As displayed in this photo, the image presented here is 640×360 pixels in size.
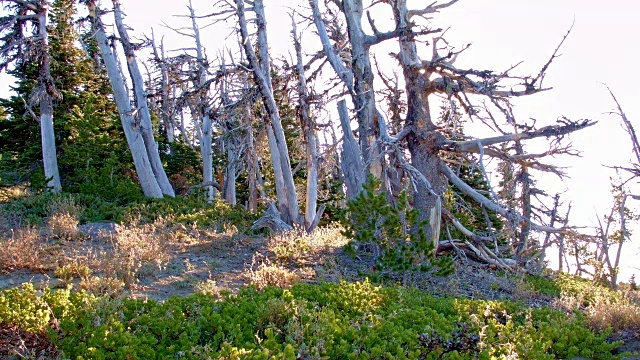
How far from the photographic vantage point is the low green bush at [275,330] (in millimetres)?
3983

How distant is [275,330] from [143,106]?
512 inches

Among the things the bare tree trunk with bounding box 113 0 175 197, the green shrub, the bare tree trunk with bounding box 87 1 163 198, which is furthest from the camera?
the bare tree trunk with bounding box 113 0 175 197

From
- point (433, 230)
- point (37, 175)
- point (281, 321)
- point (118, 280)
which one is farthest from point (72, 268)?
point (37, 175)

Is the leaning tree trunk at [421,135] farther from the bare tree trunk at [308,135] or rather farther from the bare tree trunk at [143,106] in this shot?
the bare tree trunk at [143,106]

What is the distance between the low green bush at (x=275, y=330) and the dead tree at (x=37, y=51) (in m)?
13.3

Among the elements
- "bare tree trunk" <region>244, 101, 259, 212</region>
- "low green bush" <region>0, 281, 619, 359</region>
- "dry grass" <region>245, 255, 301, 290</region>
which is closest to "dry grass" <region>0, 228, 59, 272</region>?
"low green bush" <region>0, 281, 619, 359</region>

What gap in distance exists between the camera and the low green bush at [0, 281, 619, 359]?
3983 mm

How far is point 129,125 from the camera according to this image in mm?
15773

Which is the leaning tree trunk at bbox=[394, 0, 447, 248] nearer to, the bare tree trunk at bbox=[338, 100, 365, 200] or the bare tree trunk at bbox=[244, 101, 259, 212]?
the bare tree trunk at bbox=[338, 100, 365, 200]

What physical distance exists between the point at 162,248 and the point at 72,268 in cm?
206

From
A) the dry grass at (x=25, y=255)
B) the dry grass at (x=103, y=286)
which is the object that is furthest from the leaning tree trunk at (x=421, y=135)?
the dry grass at (x=25, y=255)

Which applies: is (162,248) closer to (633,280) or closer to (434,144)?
(434,144)

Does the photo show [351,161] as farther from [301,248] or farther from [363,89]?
[301,248]

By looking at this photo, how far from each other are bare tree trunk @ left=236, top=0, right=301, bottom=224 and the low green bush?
281 inches
